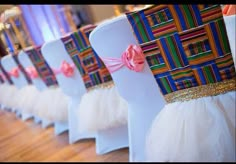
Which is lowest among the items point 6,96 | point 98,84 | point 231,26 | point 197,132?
point 197,132

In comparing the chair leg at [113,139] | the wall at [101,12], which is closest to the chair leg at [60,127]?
the chair leg at [113,139]

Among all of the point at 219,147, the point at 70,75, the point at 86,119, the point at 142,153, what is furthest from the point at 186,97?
the point at 70,75

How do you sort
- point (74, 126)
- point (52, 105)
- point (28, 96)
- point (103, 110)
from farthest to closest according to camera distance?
point (28, 96) < point (52, 105) < point (74, 126) < point (103, 110)

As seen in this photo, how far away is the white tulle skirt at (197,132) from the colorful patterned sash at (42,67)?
1247 millimetres

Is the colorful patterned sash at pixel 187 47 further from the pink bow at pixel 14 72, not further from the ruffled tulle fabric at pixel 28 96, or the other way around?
the ruffled tulle fabric at pixel 28 96

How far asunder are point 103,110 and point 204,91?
70 cm

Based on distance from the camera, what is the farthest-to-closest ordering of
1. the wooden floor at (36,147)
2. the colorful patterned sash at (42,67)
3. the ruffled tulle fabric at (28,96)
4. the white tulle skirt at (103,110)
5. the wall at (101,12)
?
the wall at (101,12) < the ruffled tulle fabric at (28,96) < the colorful patterned sash at (42,67) < the white tulle skirt at (103,110) < the wooden floor at (36,147)

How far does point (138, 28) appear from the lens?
917mm

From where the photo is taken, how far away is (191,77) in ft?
2.98

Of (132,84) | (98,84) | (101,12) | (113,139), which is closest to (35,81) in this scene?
(98,84)

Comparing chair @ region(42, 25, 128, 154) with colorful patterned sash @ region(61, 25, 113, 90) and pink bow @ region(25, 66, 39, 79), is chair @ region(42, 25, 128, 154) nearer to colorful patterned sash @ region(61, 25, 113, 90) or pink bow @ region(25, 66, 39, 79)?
colorful patterned sash @ region(61, 25, 113, 90)

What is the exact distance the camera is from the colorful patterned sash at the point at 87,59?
1432mm

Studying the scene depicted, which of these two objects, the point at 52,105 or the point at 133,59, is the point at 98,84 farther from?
the point at 52,105

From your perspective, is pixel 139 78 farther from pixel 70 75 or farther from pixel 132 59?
pixel 70 75
